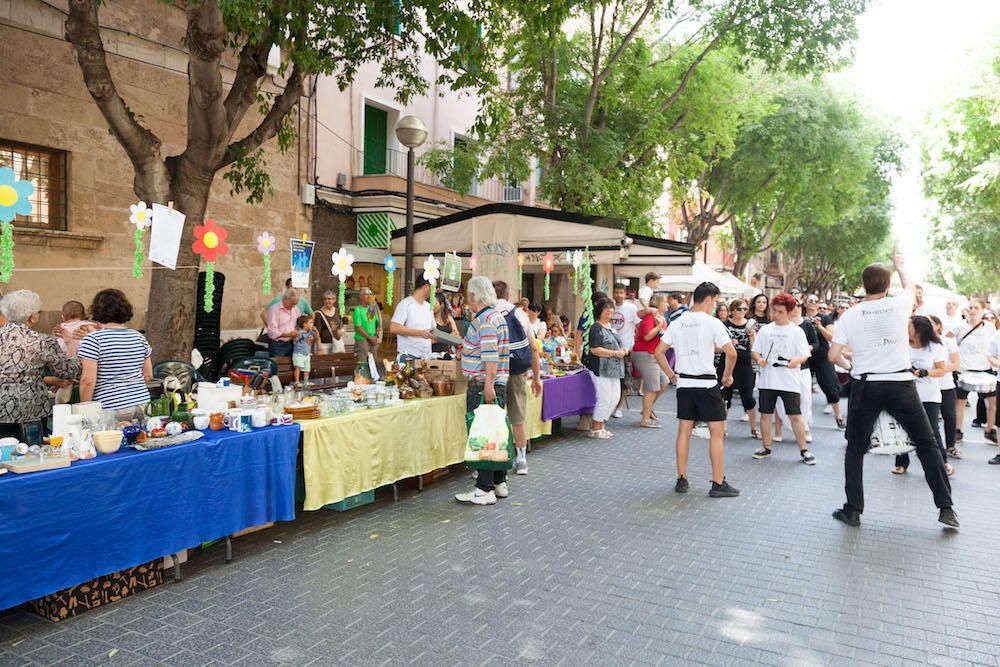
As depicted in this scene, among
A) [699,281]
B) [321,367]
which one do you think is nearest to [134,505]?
[321,367]

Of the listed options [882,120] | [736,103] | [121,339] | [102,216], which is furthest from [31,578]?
[882,120]

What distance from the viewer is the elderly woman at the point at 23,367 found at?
460 centimetres

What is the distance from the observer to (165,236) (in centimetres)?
562

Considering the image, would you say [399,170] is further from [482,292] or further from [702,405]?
[702,405]

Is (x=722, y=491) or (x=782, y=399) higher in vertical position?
(x=782, y=399)

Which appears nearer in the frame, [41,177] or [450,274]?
[450,274]

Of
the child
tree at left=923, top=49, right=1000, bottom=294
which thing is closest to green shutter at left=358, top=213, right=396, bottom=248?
the child

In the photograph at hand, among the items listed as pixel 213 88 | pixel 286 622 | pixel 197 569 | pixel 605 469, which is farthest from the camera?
pixel 605 469

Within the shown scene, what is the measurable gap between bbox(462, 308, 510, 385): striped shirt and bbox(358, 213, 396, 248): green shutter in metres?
9.17

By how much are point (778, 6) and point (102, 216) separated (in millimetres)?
12113

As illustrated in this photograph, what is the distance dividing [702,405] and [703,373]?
284 mm

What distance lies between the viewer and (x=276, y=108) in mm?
7539

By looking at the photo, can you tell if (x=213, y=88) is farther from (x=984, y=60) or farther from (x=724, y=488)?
(x=984, y=60)

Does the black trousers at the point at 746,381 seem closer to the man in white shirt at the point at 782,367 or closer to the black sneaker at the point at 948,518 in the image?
the man in white shirt at the point at 782,367
